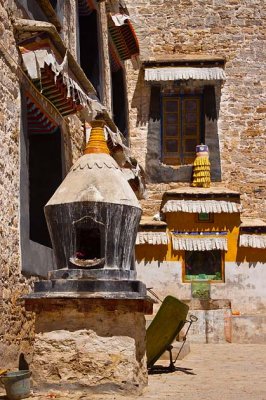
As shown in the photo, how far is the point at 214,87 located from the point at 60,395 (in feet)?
46.6

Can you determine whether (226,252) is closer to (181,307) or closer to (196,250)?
(196,250)

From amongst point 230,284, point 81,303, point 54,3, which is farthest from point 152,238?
point 81,303

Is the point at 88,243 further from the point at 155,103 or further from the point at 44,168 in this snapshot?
the point at 155,103

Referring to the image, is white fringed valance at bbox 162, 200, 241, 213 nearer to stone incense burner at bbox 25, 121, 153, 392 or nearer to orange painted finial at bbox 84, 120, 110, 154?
orange painted finial at bbox 84, 120, 110, 154

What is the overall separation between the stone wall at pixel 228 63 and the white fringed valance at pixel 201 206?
224 centimetres

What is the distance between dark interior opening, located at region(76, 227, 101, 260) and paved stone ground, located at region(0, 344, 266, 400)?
144 centimetres

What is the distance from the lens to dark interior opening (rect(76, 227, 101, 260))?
7.27 metres

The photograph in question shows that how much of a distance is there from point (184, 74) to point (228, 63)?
67.2 inches

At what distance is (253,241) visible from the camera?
17.0m

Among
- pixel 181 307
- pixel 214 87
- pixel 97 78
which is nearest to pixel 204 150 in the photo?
pixel 214 87

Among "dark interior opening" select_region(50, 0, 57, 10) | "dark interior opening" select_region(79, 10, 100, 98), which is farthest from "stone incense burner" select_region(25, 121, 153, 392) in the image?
"dark interior opening" select_region(79, 10, 100, 98)

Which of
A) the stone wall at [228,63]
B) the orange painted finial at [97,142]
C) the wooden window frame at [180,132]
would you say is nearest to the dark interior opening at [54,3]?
the orange painted finial at [97,142]

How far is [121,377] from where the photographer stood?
6.72m

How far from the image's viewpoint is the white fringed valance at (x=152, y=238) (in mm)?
16872
